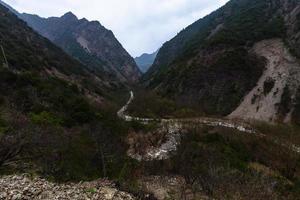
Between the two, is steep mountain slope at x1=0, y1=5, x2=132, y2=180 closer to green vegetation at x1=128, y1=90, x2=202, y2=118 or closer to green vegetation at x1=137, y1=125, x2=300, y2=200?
green vegetation at x1=137, y1=125, x2=300, y2=200

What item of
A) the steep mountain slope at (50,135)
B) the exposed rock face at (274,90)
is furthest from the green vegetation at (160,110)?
the steep mountain slope at (50,135)

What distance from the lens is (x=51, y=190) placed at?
487 inches

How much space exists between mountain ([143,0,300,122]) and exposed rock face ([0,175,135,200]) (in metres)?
38.7

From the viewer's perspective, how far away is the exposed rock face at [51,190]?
11.5 metres

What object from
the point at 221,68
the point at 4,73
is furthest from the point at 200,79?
the point at 4,73

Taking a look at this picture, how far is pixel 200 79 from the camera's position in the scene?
66.9 m

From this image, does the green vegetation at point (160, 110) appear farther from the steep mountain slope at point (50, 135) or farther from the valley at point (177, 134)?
the steep mountain slope at point (50, 135)

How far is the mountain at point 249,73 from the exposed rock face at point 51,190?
38.7 meters

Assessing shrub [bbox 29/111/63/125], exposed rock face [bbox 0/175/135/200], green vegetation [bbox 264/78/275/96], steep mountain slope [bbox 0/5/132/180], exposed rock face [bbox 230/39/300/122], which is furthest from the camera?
green vegetation [bbox 264/78/275/96]

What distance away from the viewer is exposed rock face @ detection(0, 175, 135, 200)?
37.9 feet

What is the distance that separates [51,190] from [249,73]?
54.8 metres

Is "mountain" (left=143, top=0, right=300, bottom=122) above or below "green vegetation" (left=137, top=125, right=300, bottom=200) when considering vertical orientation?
above

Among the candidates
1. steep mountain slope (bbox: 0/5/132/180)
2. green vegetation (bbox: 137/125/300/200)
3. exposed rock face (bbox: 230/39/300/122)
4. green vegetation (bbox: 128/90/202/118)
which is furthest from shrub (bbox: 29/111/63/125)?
exposed rock face (bbox: 230/39/300/122)

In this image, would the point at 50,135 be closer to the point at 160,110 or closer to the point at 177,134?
the point at 177,134
